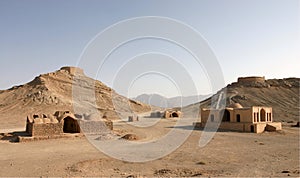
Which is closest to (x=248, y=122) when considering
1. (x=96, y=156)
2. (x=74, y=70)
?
(x=96, y=156)

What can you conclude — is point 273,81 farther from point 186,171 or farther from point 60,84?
point 186,171

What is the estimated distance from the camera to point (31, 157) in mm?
13531

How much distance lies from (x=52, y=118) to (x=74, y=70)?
4787 cm

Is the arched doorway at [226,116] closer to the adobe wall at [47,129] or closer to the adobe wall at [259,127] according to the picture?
the adobe wall at [259,127]

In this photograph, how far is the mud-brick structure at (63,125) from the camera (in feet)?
65.4

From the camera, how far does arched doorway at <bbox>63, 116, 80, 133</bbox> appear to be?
2217 centimetres

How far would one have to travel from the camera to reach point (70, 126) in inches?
891

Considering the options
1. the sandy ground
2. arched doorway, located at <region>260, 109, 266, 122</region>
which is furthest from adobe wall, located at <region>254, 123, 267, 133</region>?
the sandy ground

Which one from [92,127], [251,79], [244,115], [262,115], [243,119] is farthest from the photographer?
[251,79]

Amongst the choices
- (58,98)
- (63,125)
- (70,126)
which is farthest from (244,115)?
(58,98)

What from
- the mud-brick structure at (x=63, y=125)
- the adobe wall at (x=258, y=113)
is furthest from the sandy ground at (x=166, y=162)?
the adobe wall at (x=258, y=113)

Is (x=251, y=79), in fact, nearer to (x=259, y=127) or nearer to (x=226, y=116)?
(x=226, y=116)

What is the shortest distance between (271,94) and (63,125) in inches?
1772

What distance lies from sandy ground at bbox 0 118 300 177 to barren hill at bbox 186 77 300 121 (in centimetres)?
3023
